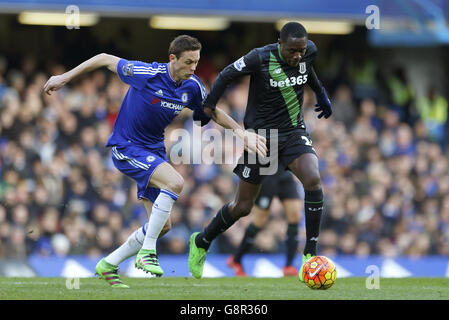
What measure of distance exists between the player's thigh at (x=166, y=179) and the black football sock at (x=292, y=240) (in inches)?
149

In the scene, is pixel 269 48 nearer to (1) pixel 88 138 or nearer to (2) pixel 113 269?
(2) pixel 113 269

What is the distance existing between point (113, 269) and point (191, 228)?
5961mm

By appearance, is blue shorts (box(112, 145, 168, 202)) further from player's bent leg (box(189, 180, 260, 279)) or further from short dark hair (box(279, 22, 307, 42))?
short dark hair (box(279, 22, 307, 42))

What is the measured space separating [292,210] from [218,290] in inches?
139

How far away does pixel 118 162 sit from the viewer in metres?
8.78

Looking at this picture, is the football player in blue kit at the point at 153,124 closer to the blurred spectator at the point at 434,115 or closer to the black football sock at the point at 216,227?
the black football sock at the point at 216,227

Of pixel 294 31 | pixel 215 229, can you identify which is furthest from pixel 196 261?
pixel 294 31

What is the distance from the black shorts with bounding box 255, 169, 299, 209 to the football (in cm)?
367

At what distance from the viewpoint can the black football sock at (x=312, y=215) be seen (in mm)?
8680

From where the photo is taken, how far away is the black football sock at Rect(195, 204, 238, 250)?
31.1 ft

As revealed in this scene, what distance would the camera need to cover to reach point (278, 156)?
29.6 feet

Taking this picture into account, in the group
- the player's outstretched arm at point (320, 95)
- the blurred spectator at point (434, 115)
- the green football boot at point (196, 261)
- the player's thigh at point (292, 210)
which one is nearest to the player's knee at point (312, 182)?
the player's outstretched arm at point (320, 95)

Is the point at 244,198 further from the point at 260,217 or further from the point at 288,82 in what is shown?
the point at 260,217

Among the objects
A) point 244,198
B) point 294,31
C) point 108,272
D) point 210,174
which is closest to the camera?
point 294,31
